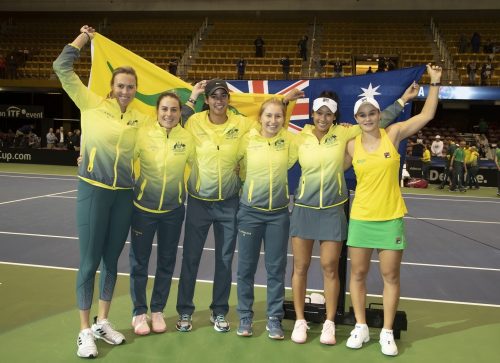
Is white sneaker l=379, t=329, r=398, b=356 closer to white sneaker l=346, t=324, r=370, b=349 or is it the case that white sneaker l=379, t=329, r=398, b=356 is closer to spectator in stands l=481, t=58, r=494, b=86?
white sneaker l=346, t=324, r=370, b=349

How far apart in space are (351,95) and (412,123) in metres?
0.87

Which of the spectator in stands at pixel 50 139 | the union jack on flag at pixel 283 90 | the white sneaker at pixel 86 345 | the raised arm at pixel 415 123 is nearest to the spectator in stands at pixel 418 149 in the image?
the spectator in stands at pixel 50 139

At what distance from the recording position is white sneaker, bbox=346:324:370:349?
4.32 metres

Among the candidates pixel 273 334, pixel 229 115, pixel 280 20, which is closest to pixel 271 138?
pixel 229 115

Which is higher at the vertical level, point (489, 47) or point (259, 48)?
point (489, 47)

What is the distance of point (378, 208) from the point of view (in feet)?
13.7

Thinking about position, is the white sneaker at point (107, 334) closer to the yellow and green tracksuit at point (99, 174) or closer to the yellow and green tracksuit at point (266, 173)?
the yellow and green tracksuit at point (99, 174)

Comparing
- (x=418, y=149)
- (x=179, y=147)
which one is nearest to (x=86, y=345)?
(x=179, y=147)

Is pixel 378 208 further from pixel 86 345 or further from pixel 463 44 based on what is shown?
pixel 463 44

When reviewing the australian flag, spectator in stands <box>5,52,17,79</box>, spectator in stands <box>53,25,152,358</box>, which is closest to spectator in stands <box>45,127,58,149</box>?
spectator in stands <box>5,52,17,79</box>

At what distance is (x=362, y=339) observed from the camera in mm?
4363

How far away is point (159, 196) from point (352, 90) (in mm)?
2088

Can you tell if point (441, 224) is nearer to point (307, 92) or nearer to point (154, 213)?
point (307, 92)

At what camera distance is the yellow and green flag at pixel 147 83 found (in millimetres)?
5043
